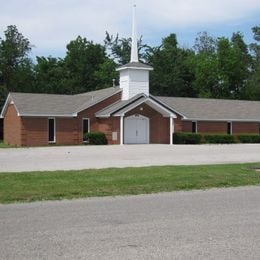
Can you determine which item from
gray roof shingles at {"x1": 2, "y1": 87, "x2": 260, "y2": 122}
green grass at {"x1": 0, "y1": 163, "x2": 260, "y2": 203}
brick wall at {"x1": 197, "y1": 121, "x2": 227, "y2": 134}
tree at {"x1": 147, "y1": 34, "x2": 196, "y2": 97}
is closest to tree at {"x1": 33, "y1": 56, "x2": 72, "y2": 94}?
tree at {"x1": 147, "y1": 34, "x2": 196, "y2": 97}

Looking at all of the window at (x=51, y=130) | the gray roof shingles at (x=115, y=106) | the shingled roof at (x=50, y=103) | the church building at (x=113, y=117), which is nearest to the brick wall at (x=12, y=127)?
the church building at (x=113, y=117)

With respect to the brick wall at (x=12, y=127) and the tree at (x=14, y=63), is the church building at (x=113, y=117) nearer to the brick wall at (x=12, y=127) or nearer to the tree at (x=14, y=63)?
the brick wall at (x=12, y=127)

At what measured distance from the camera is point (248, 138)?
48688 mm

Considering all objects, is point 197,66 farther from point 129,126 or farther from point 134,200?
point 134,200

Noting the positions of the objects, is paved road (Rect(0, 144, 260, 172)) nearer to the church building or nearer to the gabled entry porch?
the church building

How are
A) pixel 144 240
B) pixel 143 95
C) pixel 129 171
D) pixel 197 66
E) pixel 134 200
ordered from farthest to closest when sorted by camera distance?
pixel 197 66, pixel 143 95, pixel 129 171, pixel 134 200, pixel 144 240

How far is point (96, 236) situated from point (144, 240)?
0.75 meters

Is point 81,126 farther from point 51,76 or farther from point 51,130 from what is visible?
point 51,76

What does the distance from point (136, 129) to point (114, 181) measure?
30.2m

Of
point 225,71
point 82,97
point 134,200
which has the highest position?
point 225,71

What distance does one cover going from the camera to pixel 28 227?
28.3 feet

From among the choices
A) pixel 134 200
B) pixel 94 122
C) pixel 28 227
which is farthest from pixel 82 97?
pixel 28 227

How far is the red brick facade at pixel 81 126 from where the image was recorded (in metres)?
41.6

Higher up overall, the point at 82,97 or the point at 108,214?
the point at 82,97
